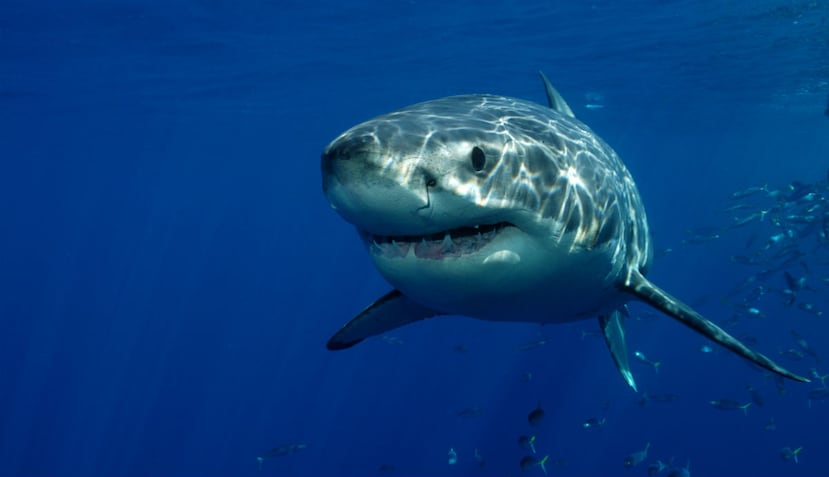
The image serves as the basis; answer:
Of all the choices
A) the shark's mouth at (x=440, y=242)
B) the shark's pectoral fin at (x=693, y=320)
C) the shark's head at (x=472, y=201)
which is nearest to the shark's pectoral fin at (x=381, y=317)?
the shark's head at (x=472, y=201)

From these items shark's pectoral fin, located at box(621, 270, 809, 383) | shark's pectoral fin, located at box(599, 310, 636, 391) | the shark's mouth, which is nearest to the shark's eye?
the shark's mouth

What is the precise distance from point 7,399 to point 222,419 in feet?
50.1

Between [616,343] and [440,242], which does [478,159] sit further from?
[616,343]

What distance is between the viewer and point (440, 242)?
2631mm

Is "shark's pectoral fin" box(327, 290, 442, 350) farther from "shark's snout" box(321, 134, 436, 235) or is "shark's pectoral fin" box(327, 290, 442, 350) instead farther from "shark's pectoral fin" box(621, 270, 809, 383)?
"shark's snout" box(321, 134, 436, 235)

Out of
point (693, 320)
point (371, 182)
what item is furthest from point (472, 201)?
point (693, 320)

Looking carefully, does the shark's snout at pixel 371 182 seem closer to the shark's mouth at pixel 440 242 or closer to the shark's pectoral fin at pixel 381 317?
the shark's mouth at pixel 440 242

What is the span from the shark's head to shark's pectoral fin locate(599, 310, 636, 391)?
107 inches

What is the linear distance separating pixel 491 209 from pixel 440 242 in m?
0.28

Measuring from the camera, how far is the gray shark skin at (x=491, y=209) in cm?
224

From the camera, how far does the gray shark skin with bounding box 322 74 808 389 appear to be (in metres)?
2.24

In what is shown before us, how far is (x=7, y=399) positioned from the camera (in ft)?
141

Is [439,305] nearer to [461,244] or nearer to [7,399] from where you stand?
[461,244]


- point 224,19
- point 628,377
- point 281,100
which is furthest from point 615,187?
point 281,100
